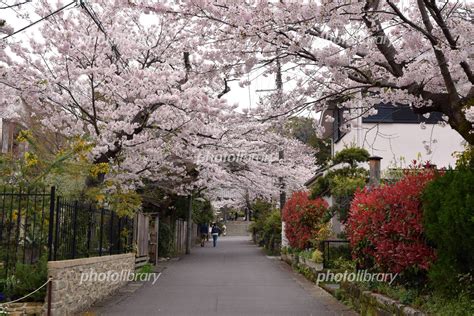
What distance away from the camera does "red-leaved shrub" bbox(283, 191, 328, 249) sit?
1878 cm

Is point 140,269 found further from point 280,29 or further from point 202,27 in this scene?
point 280,29

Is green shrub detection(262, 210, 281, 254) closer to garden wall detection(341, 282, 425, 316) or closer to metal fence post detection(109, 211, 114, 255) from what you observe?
metal fence post detection(109, 211, 114, 255)

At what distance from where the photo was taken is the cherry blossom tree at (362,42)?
25.9 ft

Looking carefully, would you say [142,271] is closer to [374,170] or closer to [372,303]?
[374,170]

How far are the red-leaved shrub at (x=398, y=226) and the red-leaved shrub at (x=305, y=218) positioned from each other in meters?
8.74

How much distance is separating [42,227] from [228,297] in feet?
14.5

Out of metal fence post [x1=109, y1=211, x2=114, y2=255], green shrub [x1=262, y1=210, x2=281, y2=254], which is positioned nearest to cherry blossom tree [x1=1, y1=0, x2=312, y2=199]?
metal fence post [x1=109, y1=211, x2=114, y2=255]

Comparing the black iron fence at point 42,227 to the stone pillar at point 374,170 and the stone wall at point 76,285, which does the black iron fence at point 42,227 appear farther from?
the stone pillar at point 374,170

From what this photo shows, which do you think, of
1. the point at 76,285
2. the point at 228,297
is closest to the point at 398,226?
the point at 228,297

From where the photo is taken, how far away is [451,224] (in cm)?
628

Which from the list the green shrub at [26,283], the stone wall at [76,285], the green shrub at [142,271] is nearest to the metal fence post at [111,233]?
the stone wall at [76,285]

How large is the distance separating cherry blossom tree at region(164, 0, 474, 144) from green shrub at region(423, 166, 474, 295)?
3.53ft

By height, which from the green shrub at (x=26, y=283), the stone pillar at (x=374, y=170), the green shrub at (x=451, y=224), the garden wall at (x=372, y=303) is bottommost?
the garden wall at (x=372, y=303)

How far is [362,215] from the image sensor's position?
31.4 ft
